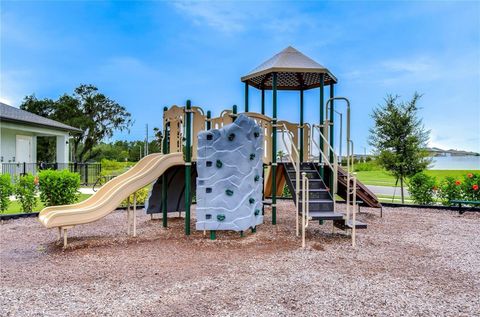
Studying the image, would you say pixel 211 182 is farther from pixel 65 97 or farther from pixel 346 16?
pixel 65 97

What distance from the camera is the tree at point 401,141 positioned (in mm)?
12773

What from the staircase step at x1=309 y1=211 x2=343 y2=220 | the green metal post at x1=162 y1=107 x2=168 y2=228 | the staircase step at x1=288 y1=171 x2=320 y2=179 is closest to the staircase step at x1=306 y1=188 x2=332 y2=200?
the staircase step at x1=309 y1=211 x2=343 y2=220

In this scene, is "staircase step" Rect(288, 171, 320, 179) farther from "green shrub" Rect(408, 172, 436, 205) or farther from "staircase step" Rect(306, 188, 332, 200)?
"green shrub" Rect(408, 172, 436, 205)

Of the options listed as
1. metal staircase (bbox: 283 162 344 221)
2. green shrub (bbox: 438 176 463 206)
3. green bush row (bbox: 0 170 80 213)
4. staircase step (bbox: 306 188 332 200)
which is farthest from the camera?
green shrub (bbox: 438 176 463 206)

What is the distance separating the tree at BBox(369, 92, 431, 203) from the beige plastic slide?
380 inches

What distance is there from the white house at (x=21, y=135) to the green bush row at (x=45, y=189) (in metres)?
8.32

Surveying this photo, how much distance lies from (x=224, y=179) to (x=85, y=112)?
28.3 metres

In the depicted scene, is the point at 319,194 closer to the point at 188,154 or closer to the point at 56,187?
the point at 188,154

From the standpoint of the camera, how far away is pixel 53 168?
18188mm

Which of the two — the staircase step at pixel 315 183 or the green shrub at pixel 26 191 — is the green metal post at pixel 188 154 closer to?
the staircase step at pixel 315 183

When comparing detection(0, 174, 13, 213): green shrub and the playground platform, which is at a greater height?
detection(0, 174, 13, 213): green shrub

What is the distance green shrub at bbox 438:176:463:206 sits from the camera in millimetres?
10297

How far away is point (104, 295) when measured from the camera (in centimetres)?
348

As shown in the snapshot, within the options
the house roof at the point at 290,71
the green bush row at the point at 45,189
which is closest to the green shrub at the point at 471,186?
the house roof at the point at 290,71
